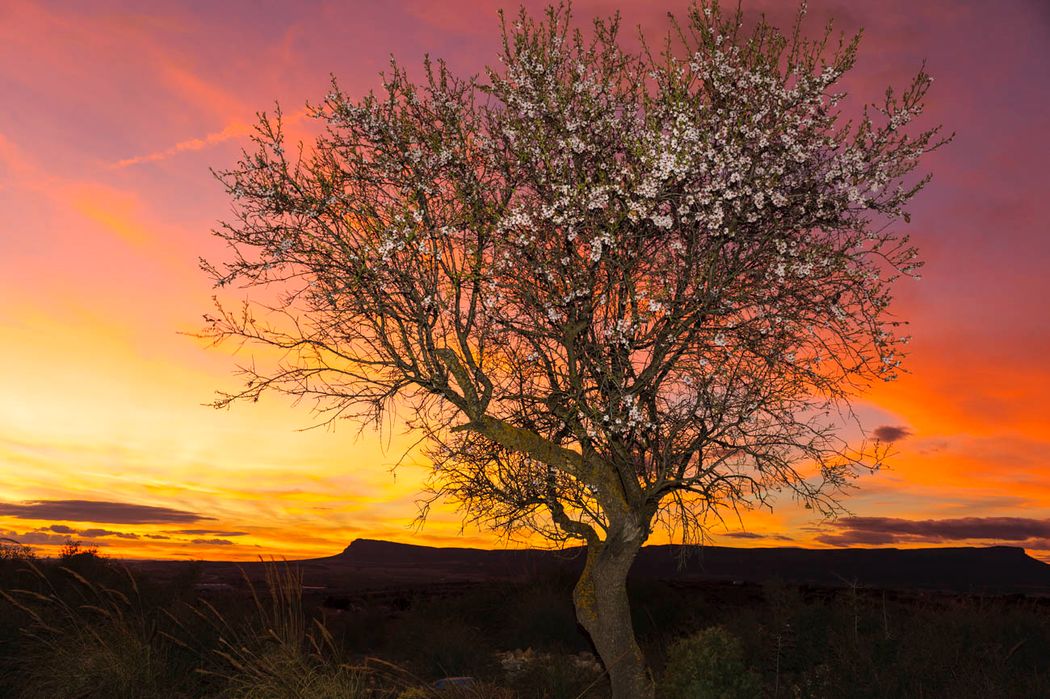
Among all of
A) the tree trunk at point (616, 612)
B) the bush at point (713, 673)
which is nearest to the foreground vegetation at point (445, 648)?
the bush at point (713, 673)

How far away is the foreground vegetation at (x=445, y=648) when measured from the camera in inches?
356

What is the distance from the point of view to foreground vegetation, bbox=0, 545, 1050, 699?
356 inches

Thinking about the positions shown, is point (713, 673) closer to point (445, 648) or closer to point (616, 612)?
point (616, 612)

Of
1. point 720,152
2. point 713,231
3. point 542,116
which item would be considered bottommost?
point 713,231

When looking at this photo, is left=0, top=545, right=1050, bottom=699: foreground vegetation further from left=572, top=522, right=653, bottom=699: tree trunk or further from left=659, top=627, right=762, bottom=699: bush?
left=572, top=522, right=653, bottom=699: tree trunk

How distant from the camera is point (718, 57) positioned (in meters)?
11.5

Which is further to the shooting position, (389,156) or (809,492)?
(389,156)

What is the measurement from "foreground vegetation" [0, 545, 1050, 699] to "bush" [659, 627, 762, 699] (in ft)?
0.06

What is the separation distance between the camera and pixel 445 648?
16.3m

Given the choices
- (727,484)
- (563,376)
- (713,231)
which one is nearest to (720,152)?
(713,231)

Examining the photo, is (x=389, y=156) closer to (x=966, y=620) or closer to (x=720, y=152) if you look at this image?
(x=720, y=152)

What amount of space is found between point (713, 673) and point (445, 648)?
7711 millimetres

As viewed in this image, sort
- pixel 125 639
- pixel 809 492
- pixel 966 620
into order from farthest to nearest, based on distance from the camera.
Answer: pixel 966 620, pixel 809 492, pixel 125 639

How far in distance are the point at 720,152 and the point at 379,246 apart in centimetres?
468
